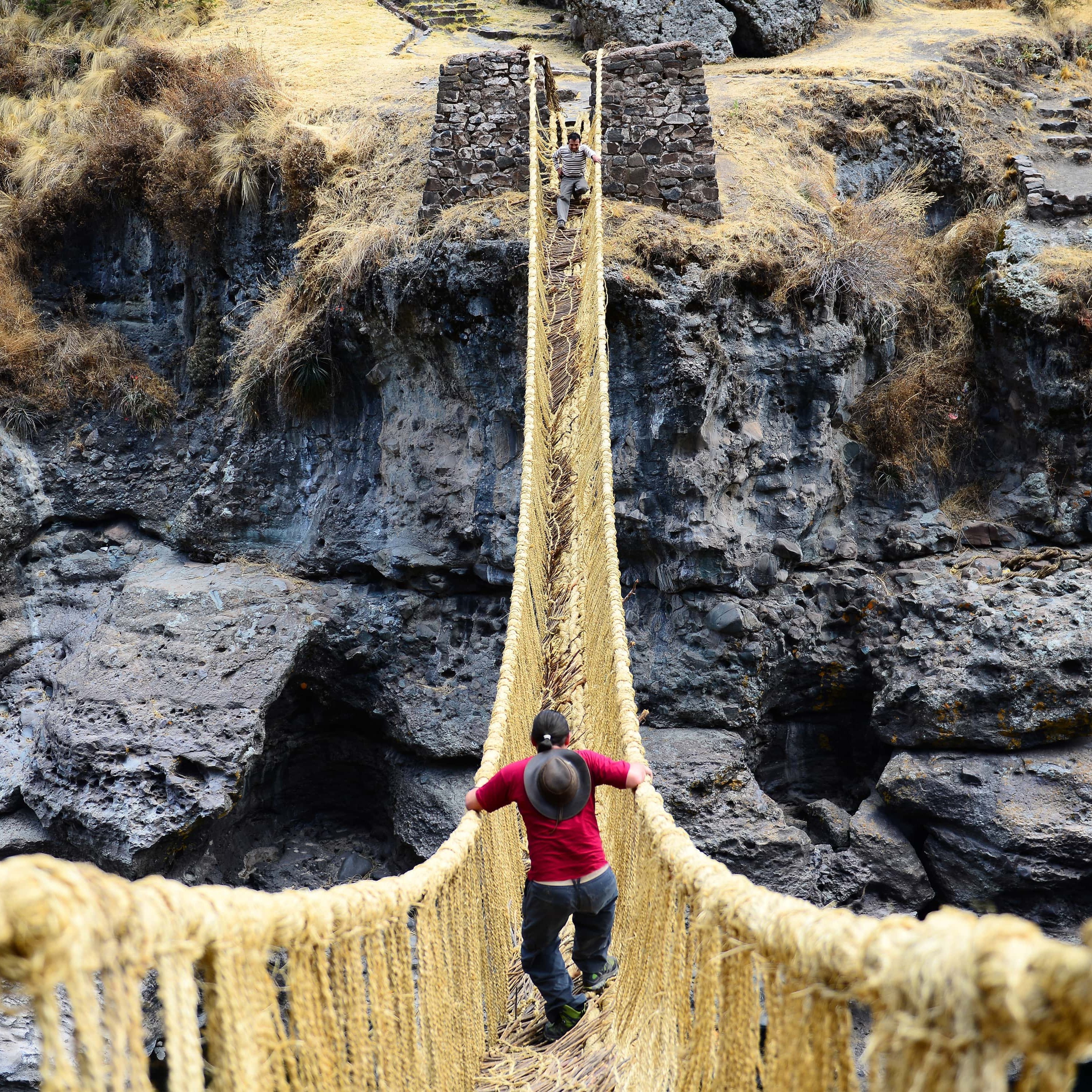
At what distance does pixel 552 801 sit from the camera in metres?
2.72

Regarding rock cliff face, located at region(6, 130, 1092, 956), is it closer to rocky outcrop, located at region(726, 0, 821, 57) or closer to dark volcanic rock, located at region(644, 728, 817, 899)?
dark volcanic rock, located at region(644, 728, 817, 899)

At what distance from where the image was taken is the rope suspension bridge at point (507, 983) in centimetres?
108

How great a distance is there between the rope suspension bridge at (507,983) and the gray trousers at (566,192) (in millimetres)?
4879

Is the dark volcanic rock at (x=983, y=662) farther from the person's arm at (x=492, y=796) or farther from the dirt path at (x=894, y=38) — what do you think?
the dirt path at (x=894, y=38)

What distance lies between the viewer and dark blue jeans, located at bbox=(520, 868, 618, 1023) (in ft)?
9.28

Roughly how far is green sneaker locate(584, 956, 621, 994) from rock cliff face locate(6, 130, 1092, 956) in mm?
3307

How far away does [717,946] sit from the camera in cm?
166

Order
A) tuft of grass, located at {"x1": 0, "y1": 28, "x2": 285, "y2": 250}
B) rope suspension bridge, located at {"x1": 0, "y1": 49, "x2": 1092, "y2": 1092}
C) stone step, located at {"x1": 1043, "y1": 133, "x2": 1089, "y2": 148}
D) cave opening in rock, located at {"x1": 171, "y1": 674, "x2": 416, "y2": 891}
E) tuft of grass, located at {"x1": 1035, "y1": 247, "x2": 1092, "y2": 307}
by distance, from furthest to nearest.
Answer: stone step, located at {"x1": 1043, "y1": 133, "x2": 1089, "y2": 148} < tuft of grass, located at {"x1": 0, "y1": 28, "x2": 285, "y2": 250} < cave opening in rock, located at {"x1": 171, "y1": 674, "x2": 416, "y2": 891} < tuft of grass, located at {"x1": 1035, "y1": 247, "x2": 1092, "y2": 307} < rope suspension bridge, located at {"x1": 0, "y1": 49, "x2": 1092, "y2": 1092}

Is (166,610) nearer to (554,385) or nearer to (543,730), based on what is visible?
(554,385)

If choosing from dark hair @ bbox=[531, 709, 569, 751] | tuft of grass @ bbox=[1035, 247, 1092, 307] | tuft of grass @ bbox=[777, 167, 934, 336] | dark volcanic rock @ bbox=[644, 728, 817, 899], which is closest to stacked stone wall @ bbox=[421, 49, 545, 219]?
tuft of grass @ bbox=[777, 167, 934, 336]

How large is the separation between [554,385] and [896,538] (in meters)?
2.99

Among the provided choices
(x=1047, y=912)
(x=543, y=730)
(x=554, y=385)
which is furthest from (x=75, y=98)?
(x=1047, y=912)

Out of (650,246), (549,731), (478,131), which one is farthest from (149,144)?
(549,731)

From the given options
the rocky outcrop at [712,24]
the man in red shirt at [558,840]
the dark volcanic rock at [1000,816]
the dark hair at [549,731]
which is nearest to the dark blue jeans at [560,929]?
the man in red shirt at [558,840]
